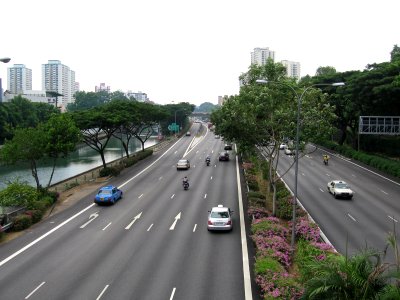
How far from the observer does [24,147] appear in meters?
38.2

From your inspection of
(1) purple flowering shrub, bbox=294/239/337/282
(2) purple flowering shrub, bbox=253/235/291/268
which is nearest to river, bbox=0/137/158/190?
(2) purple flowering shrub, bbox=253/235/291/268

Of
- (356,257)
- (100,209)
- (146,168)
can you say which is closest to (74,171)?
(146,168)

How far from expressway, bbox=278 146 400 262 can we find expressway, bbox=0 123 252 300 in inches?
245

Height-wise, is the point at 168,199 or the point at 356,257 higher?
the point at 356,257

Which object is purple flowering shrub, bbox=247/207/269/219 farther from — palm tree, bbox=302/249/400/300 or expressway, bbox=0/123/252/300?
palm tree, bbox=302/249/400/300

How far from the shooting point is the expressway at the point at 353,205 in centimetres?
2623

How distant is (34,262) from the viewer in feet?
73.6

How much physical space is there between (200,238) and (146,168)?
111ft

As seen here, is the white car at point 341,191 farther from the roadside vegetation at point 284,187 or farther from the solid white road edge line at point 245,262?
the solid white road edge line at point 245,262

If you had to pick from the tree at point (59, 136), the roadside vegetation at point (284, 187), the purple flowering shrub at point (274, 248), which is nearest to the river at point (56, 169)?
the tree at point (59, 136)

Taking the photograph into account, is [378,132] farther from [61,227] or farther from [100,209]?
[61,227]

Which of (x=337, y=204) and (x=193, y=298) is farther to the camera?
(x=337, y=204)

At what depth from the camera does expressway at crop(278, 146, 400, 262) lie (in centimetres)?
2623

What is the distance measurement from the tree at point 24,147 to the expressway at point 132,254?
6308mm
